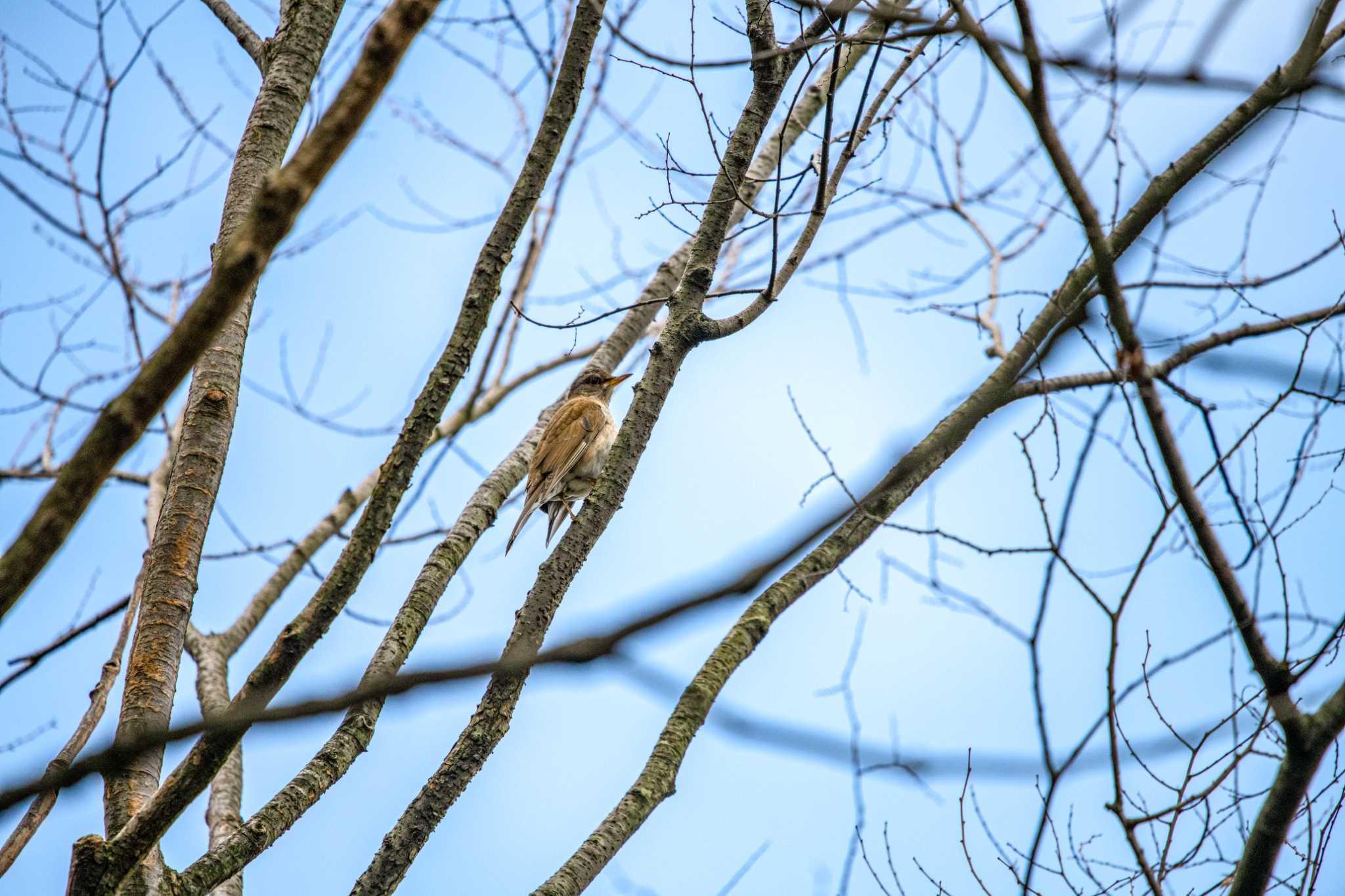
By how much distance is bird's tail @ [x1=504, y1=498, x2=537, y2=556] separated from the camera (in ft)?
20.8

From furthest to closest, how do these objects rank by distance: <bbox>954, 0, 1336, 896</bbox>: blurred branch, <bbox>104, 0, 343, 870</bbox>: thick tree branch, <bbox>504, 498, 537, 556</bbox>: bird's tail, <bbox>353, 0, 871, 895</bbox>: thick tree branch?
<bbox>504, 498, 537, 556</bbox>: bird's tail → <bbox>353, 0, 871, 895</bbox>: thick tree branch → <bbox>104, 0, 343, 870</bbox>: thick tree branch → <bbox>954, 0, 1336, 896</bbox>: blurred branch

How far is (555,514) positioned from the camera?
7.16 metres

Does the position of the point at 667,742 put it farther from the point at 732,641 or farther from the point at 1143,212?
the point at 1143,212

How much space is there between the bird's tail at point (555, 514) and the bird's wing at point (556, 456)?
101 mm

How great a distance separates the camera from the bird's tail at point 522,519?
6.34 metres

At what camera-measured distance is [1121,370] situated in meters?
2.70

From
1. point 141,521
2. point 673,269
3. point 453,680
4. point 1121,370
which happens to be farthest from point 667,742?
point 141,521

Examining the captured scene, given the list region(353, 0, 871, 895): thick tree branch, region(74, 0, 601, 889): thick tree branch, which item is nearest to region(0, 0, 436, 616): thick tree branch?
region(74, 0, 601, 889): thick tree branch

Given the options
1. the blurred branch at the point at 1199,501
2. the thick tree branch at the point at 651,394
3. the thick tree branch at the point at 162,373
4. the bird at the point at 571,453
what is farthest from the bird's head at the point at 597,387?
the thick tree branch at the point at 162,373

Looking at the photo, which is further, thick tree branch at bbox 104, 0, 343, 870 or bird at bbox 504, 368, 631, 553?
Answer: bird at bbox 504, 368, 631, 553

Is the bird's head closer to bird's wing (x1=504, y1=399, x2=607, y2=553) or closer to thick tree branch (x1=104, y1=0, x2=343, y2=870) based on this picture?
bird's wing (x1=504, y1=399, x2=607, y2=553)

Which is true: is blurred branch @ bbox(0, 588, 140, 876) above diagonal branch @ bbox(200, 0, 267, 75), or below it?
below

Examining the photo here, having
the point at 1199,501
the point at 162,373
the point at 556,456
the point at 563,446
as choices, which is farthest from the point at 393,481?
the point at 563,446

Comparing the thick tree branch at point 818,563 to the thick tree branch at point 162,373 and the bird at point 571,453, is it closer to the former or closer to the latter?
the thick tree branch at point 162,373
